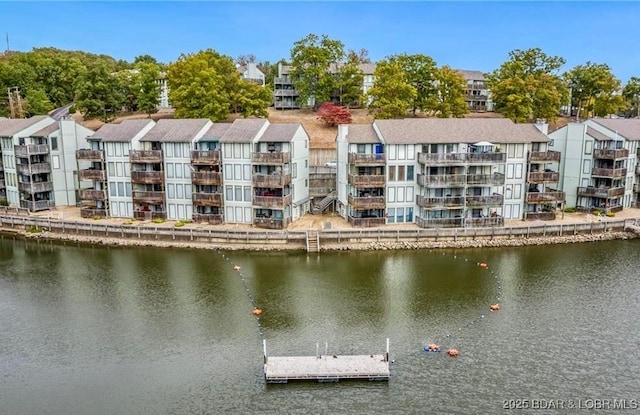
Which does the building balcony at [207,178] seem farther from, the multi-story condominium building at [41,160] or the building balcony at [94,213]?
the multi-story condominium building at [41,160]

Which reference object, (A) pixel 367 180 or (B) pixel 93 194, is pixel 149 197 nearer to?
(B) pixel 93 194

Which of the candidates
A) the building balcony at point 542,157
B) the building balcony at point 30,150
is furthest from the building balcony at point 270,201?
the building balcony at point 30,150

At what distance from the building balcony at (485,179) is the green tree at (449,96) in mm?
35367

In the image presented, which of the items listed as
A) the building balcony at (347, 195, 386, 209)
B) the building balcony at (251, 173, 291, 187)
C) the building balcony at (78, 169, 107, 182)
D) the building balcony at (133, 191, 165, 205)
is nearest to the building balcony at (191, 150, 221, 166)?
the building balcony at (251, 173, 291, 187)

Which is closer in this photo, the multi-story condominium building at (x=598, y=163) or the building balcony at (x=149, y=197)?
the building balcony at (x=149, y=197)

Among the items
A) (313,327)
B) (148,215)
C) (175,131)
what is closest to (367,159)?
(175,131)

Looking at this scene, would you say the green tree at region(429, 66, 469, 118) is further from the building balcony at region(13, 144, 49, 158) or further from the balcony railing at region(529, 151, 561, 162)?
the building balcony at region(13, 144, 49, 158)

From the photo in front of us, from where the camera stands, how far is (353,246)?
54844 millimetres

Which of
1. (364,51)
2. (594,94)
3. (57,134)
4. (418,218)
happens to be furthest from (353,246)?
(364,51)

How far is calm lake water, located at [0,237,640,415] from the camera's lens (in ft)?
96.8

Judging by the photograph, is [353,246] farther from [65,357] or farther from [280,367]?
[65,357]

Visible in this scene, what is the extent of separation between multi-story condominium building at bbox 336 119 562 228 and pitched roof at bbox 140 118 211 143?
1768 centimetres

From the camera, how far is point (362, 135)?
5947 centimetres

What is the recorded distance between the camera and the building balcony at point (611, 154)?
6262 centimetres
